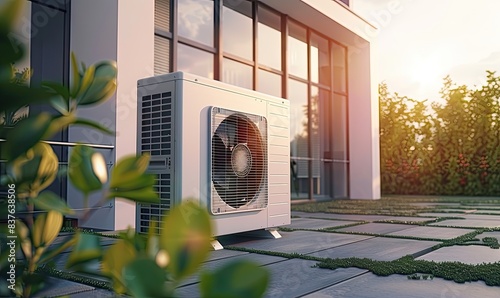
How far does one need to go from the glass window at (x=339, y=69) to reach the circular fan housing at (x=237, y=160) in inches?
203

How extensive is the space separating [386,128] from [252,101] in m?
7.82

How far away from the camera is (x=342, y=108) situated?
8.09 m

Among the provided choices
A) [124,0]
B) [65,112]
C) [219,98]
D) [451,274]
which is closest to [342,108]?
[124,0]

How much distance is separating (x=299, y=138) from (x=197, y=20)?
2.52m

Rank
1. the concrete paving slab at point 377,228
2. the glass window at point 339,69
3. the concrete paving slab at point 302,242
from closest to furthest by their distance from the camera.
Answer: the concrete paving slab at point 302,242
the concrete paving slab at point 377,228
the glass window at point 339,69

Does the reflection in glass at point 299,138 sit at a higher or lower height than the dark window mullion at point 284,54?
lower

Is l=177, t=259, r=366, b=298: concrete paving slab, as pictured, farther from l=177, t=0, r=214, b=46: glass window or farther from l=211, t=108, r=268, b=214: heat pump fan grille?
l=177, t=0, r=214, b=46: glass window

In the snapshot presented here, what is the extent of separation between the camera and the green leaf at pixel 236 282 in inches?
8.5


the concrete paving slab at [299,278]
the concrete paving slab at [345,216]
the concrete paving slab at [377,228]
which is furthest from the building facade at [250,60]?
the concrete paving slab at [377,228]

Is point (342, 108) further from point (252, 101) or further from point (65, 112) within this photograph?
point (65, 112)

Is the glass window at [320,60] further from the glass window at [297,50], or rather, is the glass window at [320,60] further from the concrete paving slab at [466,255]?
the concrete paving slab at [466,255]

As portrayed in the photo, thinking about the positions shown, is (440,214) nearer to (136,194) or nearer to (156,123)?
(156,123)

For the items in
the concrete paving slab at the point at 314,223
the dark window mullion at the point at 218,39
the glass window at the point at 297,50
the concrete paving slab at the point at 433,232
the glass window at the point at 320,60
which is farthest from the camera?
the glass window at the point at 320,60

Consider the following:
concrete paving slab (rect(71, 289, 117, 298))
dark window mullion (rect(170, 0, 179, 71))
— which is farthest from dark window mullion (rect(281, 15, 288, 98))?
concrete paving slab (rect(71, 289, 117, 298))
